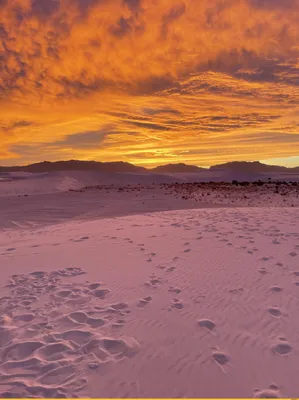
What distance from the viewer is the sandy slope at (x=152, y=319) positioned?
9.49 feet

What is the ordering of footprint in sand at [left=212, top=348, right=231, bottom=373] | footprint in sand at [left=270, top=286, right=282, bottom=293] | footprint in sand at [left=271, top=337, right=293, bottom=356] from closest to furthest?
footprint in sand at [left=212, top=348, right=231, bottom=373], footprint in sand at [left=271, top=337, right=293, bottom=356], footprint in sand at [left=270, top=286, right=282, bottom=293]

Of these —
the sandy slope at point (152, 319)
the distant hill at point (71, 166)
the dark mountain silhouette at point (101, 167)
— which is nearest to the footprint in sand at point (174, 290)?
the sandy slope at point (152, 319)

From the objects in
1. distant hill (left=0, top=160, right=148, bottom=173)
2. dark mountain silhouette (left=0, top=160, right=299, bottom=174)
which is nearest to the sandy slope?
dark mountain silhouette (left=0, top=160, right=299, bottom=174)

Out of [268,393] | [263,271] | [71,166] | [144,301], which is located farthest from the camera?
[71,166]

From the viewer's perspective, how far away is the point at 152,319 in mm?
3973

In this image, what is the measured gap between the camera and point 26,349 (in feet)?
11.1

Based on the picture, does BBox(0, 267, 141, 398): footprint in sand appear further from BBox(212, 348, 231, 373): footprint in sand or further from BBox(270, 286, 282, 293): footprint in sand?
BBox(270, 286, 282, 293): footprint in sand

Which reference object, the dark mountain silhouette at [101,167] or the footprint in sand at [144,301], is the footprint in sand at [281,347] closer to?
the footprint in sand at [144,301]

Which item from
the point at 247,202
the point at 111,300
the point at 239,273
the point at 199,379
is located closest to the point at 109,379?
the point at 199,379

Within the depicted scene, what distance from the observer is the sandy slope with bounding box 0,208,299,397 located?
9.49 feet

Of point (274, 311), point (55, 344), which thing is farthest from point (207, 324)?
point (55, 344)

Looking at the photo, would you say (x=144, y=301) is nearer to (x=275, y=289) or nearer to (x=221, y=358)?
(x=221, y=358)

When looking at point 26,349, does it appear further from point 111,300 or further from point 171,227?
point 171,227

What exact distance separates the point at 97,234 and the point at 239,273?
489cm
